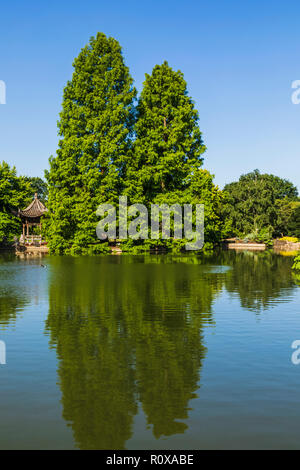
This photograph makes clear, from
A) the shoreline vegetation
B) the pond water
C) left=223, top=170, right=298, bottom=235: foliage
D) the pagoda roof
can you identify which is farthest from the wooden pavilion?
the pond water

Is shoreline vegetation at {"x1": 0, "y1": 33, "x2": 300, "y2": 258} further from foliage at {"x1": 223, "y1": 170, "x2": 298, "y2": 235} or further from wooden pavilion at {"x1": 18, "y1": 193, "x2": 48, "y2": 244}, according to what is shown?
foliage at {"x1": 223, "y1": 170, "x2": 298, "y2": 235}

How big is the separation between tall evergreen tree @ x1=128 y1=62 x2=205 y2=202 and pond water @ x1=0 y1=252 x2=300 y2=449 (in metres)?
32.3

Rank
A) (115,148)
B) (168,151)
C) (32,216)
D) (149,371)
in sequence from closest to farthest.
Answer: (149,371) → (115,148) → (168,151) → (32,216)

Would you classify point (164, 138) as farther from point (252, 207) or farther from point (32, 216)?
point (252, 207)

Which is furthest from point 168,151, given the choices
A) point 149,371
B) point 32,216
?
Result: point 149,371

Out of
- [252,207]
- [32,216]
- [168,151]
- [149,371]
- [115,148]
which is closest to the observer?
[149,371]

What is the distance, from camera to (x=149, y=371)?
35.6ft

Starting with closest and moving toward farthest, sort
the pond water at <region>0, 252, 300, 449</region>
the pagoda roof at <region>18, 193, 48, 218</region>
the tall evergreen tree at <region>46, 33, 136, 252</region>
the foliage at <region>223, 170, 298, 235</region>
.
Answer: the pond water at <region>0, 252, 300, 449</region> → the tall evergreen tree at <region>46, 33, 136, 252</region> → the pagoda roof at <region>18, 193, 48, 218</region> → the foliage at <region>223, 170, 298, 235</region>

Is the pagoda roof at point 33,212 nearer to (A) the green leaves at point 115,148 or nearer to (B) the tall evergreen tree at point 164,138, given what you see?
(A) the green leaves at point 115,148

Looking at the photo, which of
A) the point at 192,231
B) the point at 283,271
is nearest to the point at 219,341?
the point at 283,271

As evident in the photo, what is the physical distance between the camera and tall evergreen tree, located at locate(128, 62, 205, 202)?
174 feet

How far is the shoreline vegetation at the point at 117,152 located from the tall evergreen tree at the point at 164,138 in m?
0.11

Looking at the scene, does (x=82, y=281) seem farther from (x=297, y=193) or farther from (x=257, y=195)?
(x=297, y=193)

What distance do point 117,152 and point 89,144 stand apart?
3051 mm
